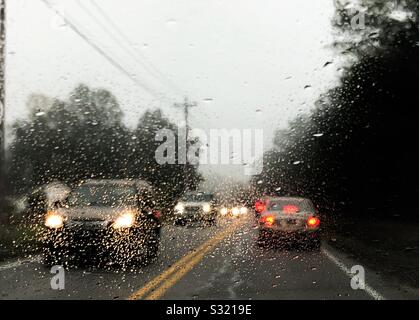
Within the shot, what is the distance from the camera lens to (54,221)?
957 cm

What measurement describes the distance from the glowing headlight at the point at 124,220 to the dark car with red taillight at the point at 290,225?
156 inches

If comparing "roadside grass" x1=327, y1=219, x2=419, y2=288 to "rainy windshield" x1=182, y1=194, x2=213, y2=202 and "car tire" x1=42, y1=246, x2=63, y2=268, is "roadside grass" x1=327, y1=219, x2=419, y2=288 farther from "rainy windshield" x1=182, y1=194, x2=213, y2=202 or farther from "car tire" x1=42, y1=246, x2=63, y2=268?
"rainy windshield" x1=182, y1=194, x2=213, y2=202

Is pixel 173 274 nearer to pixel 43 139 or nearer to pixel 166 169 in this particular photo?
pixel 43 139

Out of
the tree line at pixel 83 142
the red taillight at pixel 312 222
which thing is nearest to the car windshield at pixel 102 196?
the red taillight at pixel 312 222

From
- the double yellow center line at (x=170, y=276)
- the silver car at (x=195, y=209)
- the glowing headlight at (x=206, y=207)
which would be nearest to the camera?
the double yellow center line at (x=170, y=276)

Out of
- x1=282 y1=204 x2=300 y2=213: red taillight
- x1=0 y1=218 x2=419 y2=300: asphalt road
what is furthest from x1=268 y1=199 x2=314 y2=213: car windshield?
x1=0 y1=218 x2=419 y2=300: asphalt road

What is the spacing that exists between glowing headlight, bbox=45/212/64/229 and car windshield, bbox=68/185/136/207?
573 mm

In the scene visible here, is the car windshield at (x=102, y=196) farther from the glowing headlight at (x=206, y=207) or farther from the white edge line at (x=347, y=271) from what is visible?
the glowing headlight at (x=206, y=207)

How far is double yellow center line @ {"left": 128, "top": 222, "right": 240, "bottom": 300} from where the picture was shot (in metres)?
7.02

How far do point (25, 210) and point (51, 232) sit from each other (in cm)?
761

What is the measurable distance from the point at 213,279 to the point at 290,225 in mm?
4711

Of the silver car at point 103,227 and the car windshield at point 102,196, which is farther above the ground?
the car windshield at point 102,196

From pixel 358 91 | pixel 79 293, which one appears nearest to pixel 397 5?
pixel 358 91

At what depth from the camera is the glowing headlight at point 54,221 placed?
951cm
